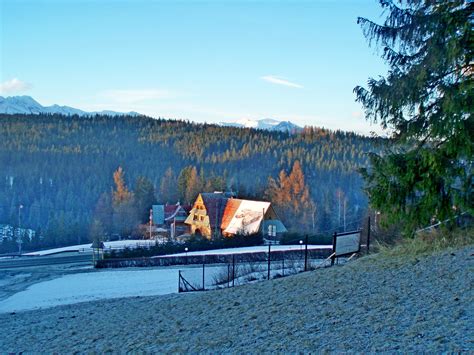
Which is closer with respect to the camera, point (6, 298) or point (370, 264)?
point (370, 264)

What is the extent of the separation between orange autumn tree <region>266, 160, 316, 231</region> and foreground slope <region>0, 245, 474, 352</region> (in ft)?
A: 150

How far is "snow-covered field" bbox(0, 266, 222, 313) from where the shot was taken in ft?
62.5

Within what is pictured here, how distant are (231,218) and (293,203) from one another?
10.6 metres

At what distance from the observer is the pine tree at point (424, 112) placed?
401 inches

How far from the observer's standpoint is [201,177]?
73.2 metres

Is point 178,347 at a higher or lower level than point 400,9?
lower

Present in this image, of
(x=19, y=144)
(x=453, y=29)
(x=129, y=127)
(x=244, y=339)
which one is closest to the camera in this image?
A: (x=244, y=339)

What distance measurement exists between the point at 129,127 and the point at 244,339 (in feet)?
419

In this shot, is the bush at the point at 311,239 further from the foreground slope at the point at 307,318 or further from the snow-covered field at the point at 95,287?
the foreground slope at the point at 307,318

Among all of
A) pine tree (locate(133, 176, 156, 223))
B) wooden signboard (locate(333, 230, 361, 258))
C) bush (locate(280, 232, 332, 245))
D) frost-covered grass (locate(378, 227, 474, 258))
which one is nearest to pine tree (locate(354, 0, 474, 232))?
frost-covered grass (locate(378, 227, 474, 258))

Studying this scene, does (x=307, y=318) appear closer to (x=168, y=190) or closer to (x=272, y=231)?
(x=272, y=231)

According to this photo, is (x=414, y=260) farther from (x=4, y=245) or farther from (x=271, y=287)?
(x=4, y=245)

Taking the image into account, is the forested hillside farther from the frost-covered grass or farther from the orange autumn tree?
the frost-covered grass

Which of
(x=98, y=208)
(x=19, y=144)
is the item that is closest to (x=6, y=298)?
(x=98, y=208)
